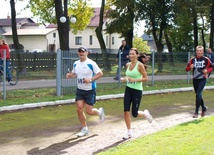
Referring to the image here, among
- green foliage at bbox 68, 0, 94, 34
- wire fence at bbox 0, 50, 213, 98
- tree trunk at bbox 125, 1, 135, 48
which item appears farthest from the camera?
green foliage at bbox 68, 0, 94, 34

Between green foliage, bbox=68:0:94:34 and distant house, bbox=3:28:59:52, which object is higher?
green foliage, bbox=68:0:94:34

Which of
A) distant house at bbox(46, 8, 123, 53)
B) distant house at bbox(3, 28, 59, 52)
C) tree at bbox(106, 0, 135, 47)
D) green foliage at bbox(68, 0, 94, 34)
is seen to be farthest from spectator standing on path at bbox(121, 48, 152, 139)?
distant house at bbox(3, 28, 59, 52)

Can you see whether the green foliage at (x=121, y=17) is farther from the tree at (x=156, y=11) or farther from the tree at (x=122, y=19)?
the tree at (x=156, y=11)

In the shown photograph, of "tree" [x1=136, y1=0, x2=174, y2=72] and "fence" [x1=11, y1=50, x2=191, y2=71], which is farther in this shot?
"tree" [x1=136, y1=0, x2=174, y2=72]

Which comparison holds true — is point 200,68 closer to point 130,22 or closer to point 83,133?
point 83,133

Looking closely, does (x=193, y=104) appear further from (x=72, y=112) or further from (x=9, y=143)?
(x=9, y=143)

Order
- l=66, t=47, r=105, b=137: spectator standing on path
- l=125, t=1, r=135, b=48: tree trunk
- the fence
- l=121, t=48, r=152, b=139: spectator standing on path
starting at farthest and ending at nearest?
l=125, t=1, r=135, b=48: tree trunk
the fence
l=66, t=47, r=105, b=137: spectator standing on path
l=121, t=48, r=152, b=139: spectator standing on path

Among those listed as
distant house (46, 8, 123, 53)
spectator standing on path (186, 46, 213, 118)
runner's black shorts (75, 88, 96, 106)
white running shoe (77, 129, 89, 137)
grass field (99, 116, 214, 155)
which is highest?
distant house (46, 8, 123, 53)

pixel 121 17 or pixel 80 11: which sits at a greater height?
pixel 80 11

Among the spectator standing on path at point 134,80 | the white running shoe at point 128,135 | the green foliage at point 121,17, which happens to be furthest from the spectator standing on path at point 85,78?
the green foliage at point 121,17

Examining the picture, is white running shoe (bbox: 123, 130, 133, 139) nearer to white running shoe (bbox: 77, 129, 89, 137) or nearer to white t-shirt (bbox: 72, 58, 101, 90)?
white running shoe (bbox: 77, 129, 89, 137)

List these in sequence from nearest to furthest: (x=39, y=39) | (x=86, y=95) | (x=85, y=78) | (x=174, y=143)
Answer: (x=174, y=143) → (x=85, y=78) → (x=86, y=95) → (x=39, y=39)

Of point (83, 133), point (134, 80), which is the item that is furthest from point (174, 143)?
point (83, 133)

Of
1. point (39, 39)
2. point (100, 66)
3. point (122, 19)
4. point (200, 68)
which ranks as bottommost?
point (100, 66)
